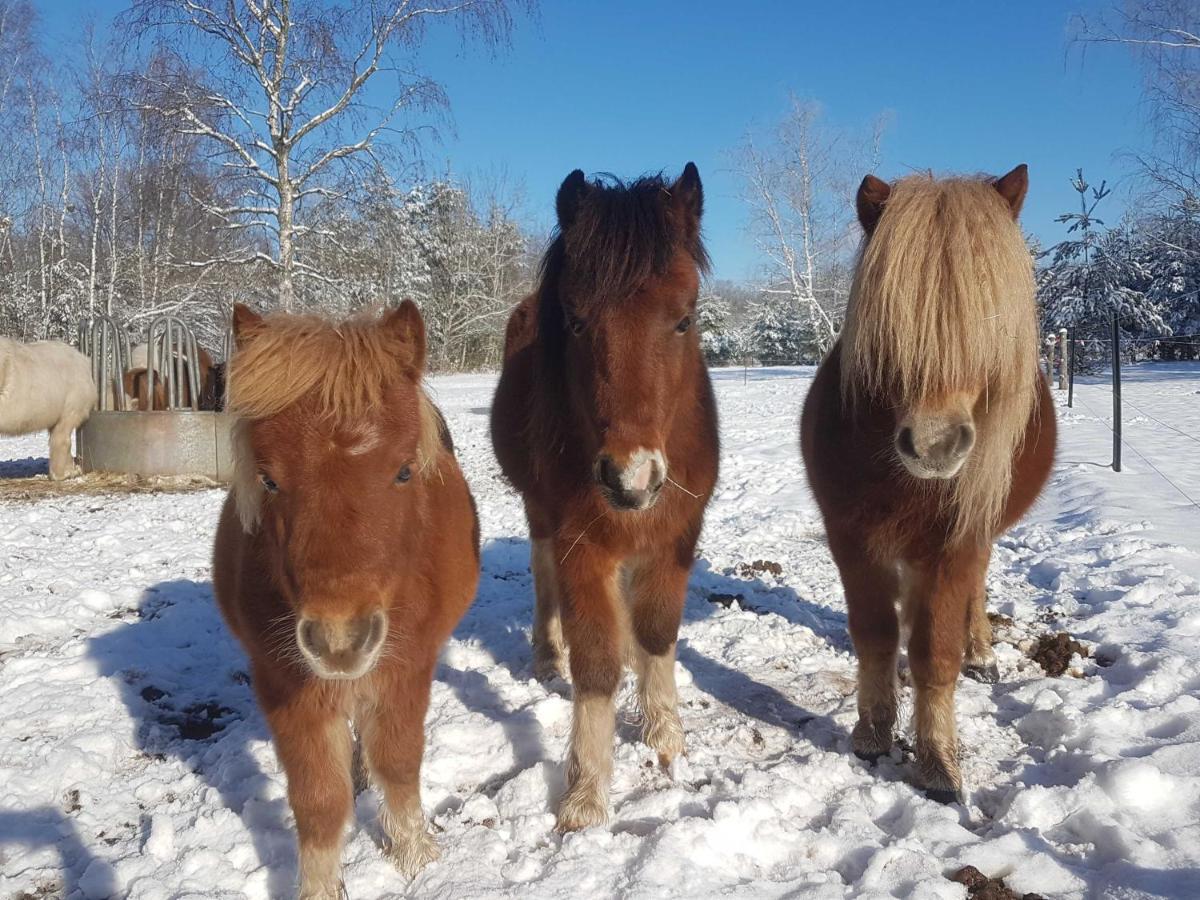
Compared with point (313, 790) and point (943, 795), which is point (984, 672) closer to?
point (943, 795)

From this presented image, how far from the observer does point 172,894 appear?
237 cm

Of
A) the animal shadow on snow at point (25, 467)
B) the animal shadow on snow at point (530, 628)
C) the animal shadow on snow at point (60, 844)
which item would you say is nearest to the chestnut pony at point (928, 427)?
the animal shadow on snow at point (530, 628)

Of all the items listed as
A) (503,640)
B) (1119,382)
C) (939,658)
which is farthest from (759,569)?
(1119,382)

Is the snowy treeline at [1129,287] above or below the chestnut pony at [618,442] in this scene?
above

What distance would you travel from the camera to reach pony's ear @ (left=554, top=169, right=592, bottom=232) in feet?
9.62

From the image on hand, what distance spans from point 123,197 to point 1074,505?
23.7 m

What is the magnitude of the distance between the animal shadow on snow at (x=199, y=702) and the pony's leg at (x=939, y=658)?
92.6 inches

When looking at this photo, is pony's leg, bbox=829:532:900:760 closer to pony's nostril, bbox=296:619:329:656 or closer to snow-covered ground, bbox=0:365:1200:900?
snow-covered ground, bbox=0:365:1200:900

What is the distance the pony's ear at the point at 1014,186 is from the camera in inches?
112

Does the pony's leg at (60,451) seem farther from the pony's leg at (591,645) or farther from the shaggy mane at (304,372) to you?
the pony's leg at (591,645)

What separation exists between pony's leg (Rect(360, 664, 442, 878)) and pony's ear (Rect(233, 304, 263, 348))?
1.15m

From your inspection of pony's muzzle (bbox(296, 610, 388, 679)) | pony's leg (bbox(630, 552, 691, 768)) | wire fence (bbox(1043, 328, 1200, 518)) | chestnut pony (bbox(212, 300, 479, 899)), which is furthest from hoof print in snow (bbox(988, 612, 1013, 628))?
pony's muzzle (bbox(296, 610, 388, 679))

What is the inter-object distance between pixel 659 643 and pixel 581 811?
0.80 meters

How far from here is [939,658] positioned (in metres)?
2.96
